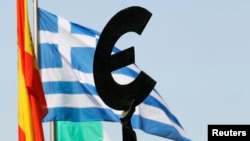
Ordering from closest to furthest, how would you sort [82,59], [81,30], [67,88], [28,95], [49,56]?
[28,95] < [67,88] < [49,56] < [82,59] < [81,30]

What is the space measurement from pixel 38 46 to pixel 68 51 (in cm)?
99

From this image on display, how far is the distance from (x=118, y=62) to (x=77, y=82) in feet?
35.1

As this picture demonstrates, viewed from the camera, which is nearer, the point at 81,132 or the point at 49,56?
the point at 49,56

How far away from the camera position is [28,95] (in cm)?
2152

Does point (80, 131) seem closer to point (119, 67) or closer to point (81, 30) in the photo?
point (81, 30)

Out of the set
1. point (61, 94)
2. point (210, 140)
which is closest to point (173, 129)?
point (61, 94)

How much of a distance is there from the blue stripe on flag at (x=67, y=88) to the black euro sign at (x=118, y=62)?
10.4m

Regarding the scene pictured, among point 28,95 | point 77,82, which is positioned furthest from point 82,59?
point 28,95

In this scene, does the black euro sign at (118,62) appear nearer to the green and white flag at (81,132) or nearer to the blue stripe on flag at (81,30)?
the blue stripe on flag at (81,30)

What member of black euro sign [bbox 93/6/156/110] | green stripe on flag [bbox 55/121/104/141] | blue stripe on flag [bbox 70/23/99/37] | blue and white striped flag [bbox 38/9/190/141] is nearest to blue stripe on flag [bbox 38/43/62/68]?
blue and white striped flag [bbox 38/9/190/141]

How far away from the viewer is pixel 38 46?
23219 mm

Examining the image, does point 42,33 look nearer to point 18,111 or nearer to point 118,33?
point 18,111

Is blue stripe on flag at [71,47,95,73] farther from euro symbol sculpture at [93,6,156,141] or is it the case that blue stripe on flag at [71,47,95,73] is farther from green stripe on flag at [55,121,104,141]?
euro symbol sculpture at [93,6,156,141]

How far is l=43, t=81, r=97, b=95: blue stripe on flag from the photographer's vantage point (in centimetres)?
2336
